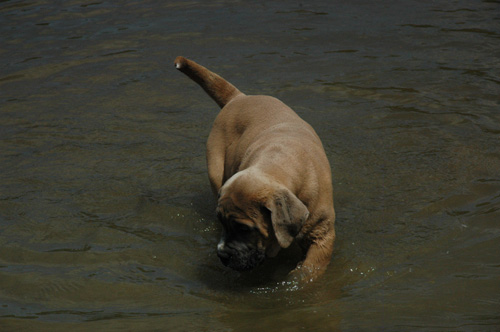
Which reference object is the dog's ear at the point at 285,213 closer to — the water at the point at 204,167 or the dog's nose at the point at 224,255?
the dog's nose at the point at 224,255

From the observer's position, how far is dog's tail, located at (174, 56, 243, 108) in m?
7.17

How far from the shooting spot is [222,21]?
583 inches

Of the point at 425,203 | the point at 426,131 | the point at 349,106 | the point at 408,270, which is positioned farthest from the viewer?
the point at 349,106

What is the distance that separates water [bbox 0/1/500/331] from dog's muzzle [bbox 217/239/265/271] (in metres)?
0.38

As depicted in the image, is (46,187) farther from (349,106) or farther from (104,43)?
(104,43)

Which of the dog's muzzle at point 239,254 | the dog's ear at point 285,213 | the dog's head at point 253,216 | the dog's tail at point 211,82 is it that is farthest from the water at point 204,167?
the dog's tail at point 211,82

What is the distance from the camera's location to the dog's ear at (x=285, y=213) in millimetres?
4816

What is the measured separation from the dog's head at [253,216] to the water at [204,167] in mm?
517

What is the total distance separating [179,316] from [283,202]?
4.15 feet

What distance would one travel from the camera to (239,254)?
16.6ft

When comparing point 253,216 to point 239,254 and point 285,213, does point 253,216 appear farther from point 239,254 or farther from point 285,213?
point 239,254

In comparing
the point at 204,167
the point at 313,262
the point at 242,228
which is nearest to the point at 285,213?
the point at 242,228

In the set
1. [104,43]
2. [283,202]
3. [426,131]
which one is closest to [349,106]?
[426,131]

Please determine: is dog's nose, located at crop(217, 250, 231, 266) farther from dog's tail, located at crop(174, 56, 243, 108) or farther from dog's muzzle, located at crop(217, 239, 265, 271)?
dog's tail, located at crop(174, 56, 243, 108)
